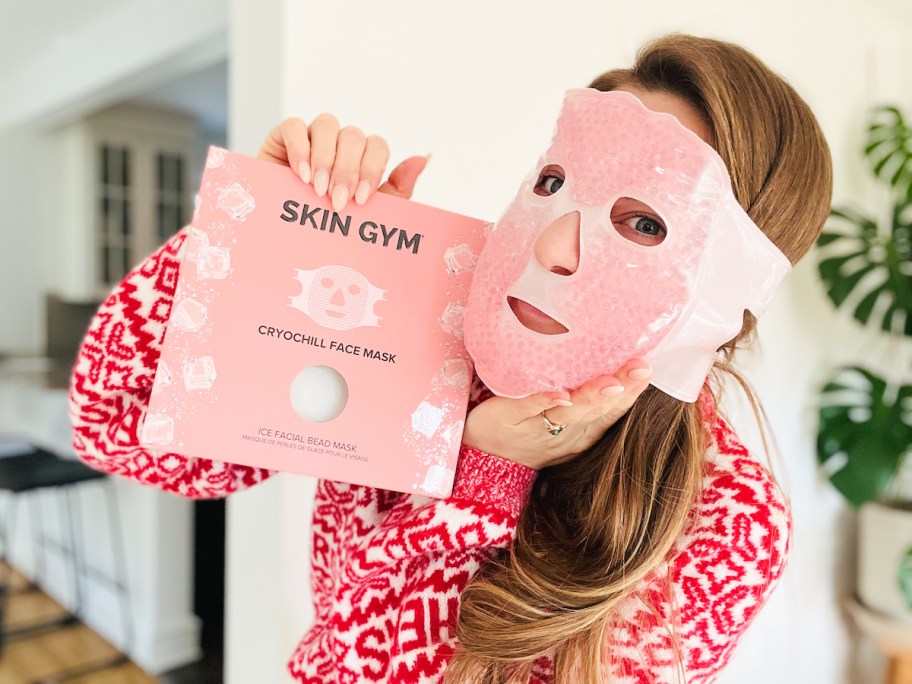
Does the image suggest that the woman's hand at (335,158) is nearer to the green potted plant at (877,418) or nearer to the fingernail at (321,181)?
the fingernail at (321,181)

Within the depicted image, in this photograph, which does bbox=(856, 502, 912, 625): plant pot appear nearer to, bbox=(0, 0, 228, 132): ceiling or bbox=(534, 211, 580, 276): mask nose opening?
bbox=(534, 211, 580, 276): mask nose opening

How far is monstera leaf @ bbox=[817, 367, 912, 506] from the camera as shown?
1622 millimetres

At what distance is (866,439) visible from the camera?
1.67 metres

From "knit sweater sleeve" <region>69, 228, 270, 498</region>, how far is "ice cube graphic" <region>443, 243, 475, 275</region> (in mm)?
224

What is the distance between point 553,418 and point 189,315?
0.26 m

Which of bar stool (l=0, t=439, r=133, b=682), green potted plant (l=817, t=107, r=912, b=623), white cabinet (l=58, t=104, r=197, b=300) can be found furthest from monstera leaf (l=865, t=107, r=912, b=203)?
white cabinet (l=58, t=104, r=197, b=300)

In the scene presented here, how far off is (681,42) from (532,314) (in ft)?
0.87

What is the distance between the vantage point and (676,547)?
1.69 feet

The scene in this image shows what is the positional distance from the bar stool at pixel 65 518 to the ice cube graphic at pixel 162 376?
1819 mm

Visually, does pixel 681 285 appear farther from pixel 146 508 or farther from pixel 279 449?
pixel 146 508

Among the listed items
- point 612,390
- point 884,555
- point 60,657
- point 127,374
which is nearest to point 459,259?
point 612,390

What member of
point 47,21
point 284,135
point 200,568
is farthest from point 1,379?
point 284,135

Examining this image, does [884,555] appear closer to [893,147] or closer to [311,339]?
[893,147]

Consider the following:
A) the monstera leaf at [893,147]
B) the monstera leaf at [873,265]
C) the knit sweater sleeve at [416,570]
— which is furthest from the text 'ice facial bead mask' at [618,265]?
the monstera leaf at [893,147]
